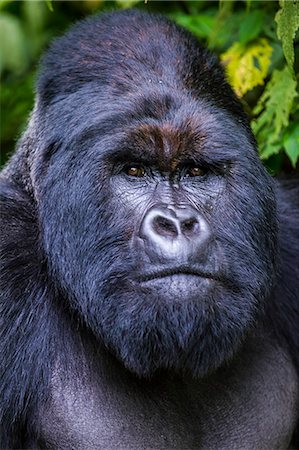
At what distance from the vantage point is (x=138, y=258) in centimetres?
340

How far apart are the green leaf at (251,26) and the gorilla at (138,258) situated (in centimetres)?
136

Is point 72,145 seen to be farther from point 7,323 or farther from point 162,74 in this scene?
point 7,323

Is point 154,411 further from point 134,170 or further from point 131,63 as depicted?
point 131,63

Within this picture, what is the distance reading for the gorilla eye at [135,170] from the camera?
140 inches

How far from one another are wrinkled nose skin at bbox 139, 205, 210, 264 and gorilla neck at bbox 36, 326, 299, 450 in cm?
67

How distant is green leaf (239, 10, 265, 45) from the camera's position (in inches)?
210

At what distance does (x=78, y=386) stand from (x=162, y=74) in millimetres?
1291

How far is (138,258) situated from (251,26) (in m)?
2.41

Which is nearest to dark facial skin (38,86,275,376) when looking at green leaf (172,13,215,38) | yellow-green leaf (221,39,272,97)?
yellow-green leaf (221,39,272,97)

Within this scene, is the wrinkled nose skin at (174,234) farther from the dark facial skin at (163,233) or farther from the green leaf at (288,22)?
the green leaf at (288,22)

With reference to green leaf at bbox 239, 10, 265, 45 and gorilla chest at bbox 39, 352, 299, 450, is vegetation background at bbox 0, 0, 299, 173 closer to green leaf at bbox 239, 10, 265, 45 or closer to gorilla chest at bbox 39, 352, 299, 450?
green leaf at bbox 239, 10, 265, 45

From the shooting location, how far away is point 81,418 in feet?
12.3

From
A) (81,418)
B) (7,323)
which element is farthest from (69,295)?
(81,418)

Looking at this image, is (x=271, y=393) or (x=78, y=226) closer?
(x=78, y=226)
